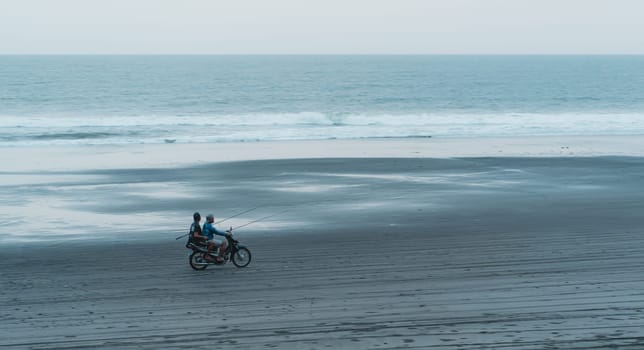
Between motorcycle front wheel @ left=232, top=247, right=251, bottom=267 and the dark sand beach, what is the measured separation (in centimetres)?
17

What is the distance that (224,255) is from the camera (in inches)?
618

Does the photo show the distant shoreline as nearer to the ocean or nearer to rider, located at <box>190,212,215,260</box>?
the ocean

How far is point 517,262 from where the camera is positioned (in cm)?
1605

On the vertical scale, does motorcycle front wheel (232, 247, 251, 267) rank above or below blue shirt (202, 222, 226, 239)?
below

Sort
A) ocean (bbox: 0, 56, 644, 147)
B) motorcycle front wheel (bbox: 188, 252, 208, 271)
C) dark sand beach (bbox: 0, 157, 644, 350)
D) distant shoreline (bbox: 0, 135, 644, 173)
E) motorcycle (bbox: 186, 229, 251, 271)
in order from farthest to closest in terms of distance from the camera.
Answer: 1. ocean (bbox: 0, 56, 644, 147)
2. distant shoreline (bbox: 0, 135, 644, 173)
3. motorcycle front wheel (bbox: 188, 252, 208, 271)
4. motorcycle (bbox: 186, 229, 251, 271)
5. dark sand beach (bbox: 0, 157, 644, 350)

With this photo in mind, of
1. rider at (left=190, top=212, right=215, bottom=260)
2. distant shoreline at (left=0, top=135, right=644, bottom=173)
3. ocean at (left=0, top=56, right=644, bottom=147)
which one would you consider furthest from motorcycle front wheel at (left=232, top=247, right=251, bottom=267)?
ocean at (left=0, top=56, right=644, bottom=147)

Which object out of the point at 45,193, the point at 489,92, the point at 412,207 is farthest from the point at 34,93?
the point at 412,207

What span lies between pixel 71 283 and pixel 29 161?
19951 mm

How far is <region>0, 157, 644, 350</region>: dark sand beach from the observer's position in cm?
1180

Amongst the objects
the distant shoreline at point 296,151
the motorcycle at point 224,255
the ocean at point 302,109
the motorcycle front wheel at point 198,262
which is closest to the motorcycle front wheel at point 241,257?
the motorcycle at point 224,255

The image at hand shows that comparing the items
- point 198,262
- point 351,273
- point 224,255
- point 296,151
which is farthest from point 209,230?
point 296,151

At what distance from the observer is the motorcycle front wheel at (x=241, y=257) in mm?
15750

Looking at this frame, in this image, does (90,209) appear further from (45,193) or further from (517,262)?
(517,262)

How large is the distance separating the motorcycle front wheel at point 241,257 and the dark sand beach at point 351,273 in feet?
0.56
